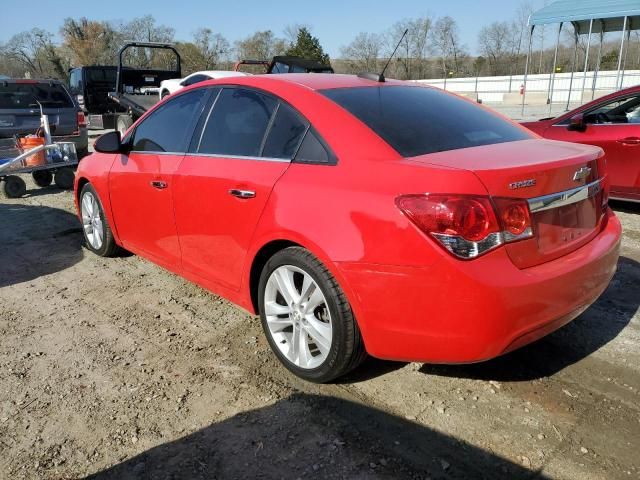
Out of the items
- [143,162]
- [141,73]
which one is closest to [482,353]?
[143,162]

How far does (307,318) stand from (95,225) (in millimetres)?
3052

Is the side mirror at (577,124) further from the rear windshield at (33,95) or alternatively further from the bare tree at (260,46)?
the bare tree at (260,46)

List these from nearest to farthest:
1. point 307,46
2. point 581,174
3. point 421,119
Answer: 1. point 581,174
2. point 421,119
3. point 307,46

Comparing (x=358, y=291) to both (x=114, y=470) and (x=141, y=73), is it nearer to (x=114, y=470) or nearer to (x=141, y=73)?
(x=114, y=470)

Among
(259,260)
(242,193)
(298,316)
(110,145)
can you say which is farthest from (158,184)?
(298,316)

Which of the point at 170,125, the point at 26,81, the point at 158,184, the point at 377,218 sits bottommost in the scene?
the point at 158,184

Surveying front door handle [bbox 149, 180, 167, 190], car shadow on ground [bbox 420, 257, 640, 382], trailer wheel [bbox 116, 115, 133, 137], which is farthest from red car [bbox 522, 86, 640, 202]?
trailer wheel [bbox 116, 115, 133, 137]

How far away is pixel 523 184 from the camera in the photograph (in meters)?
2.36

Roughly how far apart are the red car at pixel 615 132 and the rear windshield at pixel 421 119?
126 inches

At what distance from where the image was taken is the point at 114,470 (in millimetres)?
2322

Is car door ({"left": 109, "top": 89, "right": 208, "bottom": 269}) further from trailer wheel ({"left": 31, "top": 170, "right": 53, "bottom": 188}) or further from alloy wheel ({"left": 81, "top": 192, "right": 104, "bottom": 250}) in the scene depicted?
trailer wheel ({"left": 31, "top": 170, "right": 53, "bottom": 188})

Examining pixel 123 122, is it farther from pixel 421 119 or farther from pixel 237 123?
pixel 421 119

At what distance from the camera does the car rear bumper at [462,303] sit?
225 cm

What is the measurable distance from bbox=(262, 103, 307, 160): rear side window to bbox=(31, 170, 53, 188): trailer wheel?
23.0 feet
